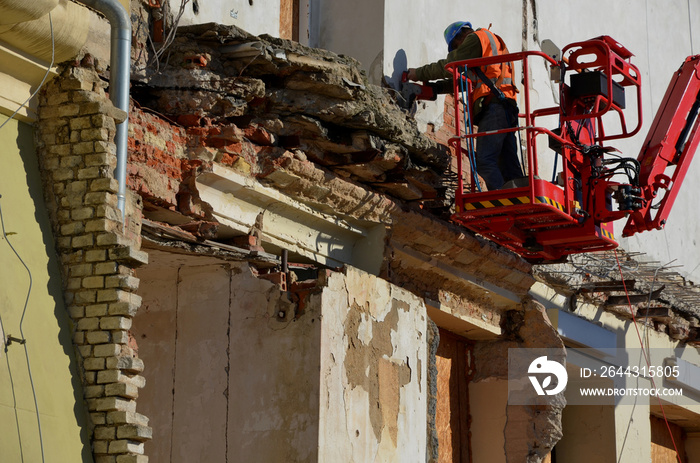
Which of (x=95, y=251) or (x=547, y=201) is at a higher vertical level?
(x=547, y=201)

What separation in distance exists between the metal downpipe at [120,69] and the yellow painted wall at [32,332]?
49cm

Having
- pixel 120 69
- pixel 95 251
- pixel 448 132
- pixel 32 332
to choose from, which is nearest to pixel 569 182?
pixel 448 132

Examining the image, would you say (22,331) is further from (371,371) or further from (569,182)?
(569,182)

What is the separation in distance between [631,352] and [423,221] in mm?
5088

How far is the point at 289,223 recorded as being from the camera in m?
8.73

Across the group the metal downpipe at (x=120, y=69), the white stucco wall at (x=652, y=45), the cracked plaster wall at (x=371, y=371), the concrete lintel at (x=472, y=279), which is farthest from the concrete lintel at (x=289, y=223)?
the white stucco wall at (x=652, y=45)

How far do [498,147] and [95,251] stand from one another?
14.8 ft

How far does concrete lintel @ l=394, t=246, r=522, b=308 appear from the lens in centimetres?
987

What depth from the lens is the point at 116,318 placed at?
6.09m

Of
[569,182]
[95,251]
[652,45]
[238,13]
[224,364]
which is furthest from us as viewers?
[652,45]

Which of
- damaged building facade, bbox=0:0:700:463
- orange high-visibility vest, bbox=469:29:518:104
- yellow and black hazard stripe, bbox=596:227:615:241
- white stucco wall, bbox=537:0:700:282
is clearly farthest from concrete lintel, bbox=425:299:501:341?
white stucco wall, bbox=537:0:700:282

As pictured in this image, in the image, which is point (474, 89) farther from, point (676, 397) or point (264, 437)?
point (676, 397)

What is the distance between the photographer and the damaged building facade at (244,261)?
605cm

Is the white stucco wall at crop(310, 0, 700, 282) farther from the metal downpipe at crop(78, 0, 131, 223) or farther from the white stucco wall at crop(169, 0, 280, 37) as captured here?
the metal downpipe at crop(78, 0, 131, 223)
